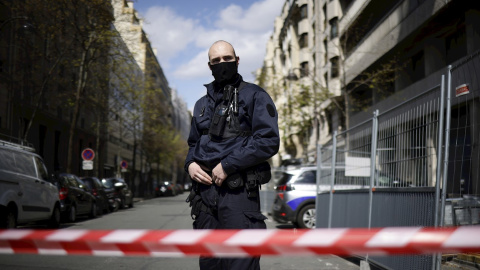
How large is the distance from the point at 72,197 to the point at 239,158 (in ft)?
46.5

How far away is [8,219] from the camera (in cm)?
1061

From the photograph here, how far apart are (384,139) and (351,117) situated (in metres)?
25.3

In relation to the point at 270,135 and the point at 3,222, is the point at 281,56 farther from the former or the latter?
the point at 270,135

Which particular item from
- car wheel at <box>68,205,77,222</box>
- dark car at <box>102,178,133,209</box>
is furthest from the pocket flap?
dark car at <box>102,178,133,209</box>

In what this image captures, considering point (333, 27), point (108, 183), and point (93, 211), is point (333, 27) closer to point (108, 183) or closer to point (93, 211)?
point (108, 183)

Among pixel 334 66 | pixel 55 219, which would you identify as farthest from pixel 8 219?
pixel 334 66

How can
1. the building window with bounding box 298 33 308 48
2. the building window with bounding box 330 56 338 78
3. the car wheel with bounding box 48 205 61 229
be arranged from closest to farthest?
the car wheel with bounding box 48 205 61 229 < the building window with bounding box 330 56 338 78 < the building window with bounding box 298 33 308 48

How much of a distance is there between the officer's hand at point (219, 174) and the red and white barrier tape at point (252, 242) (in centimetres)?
139

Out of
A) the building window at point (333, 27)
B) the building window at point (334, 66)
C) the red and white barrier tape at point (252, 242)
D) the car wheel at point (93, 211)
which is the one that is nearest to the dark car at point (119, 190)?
the car wheel at point (93, 211)

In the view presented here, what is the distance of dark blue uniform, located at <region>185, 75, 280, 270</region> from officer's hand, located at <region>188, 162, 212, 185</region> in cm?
5

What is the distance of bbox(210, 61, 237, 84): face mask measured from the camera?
3.75 meters

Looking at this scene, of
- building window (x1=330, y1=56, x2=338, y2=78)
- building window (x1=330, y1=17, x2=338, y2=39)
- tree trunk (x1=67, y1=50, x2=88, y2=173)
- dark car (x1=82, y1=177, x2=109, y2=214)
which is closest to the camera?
dark car (x1=82, y1=177, x2=109, y2=214)

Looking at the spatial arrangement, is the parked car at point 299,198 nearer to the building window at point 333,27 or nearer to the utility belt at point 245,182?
the utility belt at point 245,182

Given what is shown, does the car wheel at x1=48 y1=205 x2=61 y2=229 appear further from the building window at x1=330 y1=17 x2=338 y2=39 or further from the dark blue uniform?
the building window at x1=330 y1=17 x2=338 y2=39
